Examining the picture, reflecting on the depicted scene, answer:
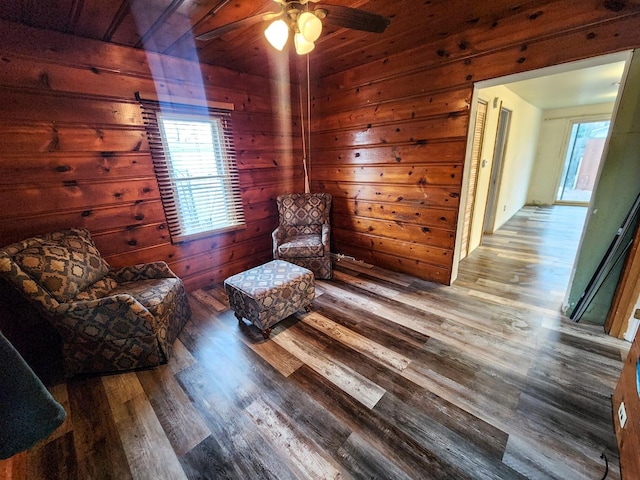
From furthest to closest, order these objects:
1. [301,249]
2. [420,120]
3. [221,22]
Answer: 1. [301,249]
2. [420,120]
3. [221,22]

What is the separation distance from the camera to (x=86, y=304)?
1629mm

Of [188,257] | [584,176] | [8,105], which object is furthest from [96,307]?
[584,176]

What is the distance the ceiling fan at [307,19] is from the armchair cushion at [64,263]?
68.1 inches

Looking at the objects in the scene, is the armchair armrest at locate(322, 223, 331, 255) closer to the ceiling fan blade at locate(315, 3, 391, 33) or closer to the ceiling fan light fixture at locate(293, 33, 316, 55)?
the ceiling fan light fixture at locate(293, 33, 316, 55)

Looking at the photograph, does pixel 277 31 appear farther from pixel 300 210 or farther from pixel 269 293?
pixel 300 210

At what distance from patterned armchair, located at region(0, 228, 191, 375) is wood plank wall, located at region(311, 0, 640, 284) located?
242cm

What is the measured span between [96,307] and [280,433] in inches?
54.7

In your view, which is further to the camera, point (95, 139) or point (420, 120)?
point (420, 120)

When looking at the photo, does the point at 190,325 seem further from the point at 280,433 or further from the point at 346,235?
the point at 346,235

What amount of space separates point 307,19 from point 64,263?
83.6 inches

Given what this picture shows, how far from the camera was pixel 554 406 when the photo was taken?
1.46 m

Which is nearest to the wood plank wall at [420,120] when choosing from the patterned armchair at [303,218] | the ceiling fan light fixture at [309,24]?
the patterned armchair at [303,218]

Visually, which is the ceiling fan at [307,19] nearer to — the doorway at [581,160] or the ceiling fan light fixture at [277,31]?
the ceiling fan light fixture at [277,31]

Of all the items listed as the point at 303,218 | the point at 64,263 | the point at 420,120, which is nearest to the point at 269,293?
the point at 64,263
